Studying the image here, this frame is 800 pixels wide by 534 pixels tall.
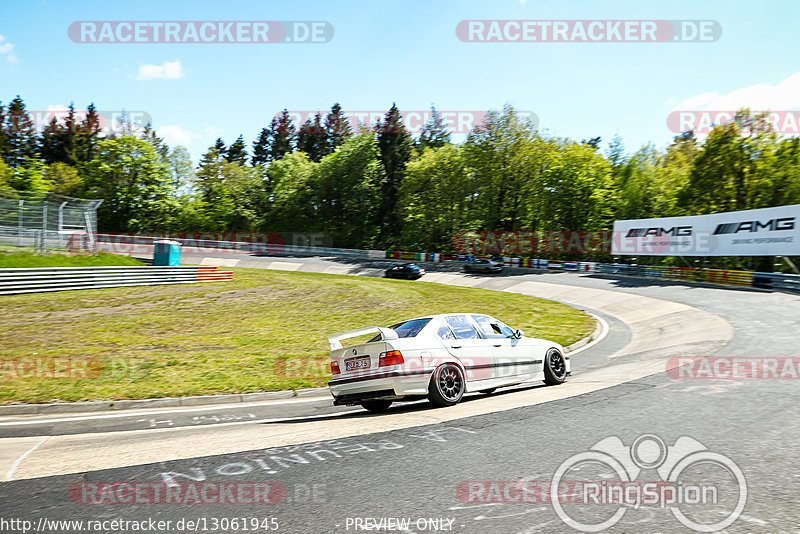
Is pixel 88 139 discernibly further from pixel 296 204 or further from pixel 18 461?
pixel 18 461

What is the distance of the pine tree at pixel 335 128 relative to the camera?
10806 cm

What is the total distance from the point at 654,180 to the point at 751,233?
27631mm

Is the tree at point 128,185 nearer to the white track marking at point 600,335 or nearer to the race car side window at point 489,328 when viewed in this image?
the white track marking at point 600,335

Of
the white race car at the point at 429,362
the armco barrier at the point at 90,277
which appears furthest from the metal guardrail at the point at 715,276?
the armco barrier at the point at 90,277

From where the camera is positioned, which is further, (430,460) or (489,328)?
(489,328)

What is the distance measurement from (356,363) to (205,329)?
10.1 meters

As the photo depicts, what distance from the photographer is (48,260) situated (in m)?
23.1

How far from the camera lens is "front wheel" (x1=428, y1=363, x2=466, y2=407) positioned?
27.3ft

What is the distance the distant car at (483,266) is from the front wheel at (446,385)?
117ft

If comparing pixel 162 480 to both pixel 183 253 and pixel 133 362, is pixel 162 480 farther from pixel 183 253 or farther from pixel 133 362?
pixel 183 253

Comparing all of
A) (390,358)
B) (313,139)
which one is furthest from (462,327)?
(313,139)

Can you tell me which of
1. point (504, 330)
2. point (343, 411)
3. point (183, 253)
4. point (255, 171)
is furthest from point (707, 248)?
point (255, 171)

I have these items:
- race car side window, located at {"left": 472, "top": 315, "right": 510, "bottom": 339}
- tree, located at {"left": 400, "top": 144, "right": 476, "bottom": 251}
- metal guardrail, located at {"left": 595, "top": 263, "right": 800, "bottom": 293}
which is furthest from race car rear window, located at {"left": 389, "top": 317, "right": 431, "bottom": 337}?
tree, located at {"left": 400, "top": 144, "right": 476, "bottom": 251}

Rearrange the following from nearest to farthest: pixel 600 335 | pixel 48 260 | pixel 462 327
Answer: pixel 462 327 → pixel 600 335 → pixel 48 260
